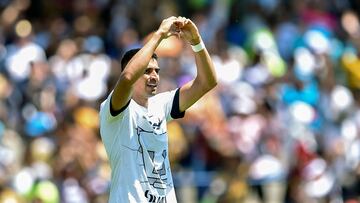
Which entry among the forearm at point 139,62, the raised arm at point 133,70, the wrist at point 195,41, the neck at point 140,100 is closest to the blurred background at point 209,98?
the neck at point 140,100

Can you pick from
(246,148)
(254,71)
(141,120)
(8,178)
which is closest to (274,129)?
(246,148)

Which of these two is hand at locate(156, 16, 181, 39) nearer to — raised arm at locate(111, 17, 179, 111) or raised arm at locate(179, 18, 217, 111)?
raised arm at locate(111, 17, 179, 111)

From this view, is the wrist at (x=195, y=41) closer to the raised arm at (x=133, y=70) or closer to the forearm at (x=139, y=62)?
the raised arm at (x=133, y=70)

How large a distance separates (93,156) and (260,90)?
3.39 metres

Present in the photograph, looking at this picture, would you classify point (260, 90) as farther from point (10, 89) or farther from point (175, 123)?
point (10, 89)

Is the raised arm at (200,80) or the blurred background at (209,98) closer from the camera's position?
the raised arm at (200,80)

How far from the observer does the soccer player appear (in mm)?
9797

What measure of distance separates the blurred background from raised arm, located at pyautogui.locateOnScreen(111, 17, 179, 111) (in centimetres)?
699

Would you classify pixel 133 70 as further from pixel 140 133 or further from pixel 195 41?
pixel 195 41

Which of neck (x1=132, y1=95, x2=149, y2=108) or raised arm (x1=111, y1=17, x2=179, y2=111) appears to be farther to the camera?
neck (x1=132, y1=95, x2=149, y2=108)

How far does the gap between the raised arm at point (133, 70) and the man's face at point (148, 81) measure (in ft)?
1.30

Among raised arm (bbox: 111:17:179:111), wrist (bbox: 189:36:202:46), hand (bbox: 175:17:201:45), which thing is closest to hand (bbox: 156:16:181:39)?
raised arm (bbox: 111:17:179:111)

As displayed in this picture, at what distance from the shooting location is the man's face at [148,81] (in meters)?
10.1

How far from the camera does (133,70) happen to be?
9.59 m
